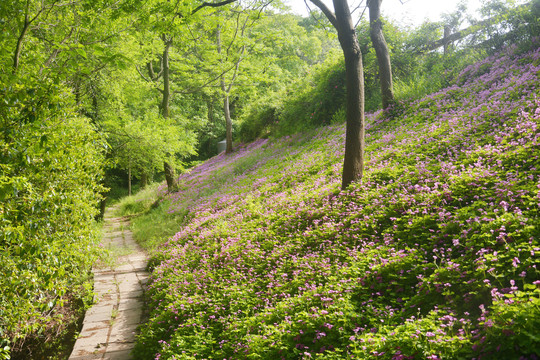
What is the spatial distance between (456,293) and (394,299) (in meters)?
0.63

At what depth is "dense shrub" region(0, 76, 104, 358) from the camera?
397 cm

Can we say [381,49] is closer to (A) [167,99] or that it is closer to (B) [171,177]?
(A) [167,99]

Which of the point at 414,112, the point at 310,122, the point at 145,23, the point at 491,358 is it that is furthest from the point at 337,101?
the point at 491,358

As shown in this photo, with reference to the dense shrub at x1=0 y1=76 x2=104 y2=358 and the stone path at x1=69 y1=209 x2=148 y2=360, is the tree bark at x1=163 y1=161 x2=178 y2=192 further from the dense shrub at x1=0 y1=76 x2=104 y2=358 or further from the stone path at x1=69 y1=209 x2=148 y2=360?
the dense shrub at x1=0 y1=76 x2=104 y2=358

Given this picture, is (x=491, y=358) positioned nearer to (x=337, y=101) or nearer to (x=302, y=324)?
(x=302, y=324)

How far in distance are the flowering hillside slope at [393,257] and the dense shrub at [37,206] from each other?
1769 millimetres

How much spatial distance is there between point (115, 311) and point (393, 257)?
567 centimetres

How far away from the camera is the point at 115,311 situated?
22.9ft

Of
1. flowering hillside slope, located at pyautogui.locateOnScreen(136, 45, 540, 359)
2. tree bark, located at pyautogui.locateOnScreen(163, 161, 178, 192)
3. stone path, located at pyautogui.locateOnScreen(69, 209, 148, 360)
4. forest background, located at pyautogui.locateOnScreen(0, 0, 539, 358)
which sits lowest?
stone path, located at pyautogui.locateOnScreen(69, 209, 148, 360)

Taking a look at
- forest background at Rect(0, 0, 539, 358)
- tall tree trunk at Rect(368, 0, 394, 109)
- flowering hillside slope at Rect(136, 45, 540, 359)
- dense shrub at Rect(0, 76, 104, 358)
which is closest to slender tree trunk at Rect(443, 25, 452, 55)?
forest background at Rect(0, 0, 539, 358)

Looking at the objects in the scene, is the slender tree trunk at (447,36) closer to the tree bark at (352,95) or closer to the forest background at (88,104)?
the forest background at (88,104)

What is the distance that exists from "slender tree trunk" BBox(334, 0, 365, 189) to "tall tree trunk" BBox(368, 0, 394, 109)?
15.9ft

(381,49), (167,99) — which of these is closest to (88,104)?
(167,99)

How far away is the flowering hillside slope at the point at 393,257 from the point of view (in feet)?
10.1
